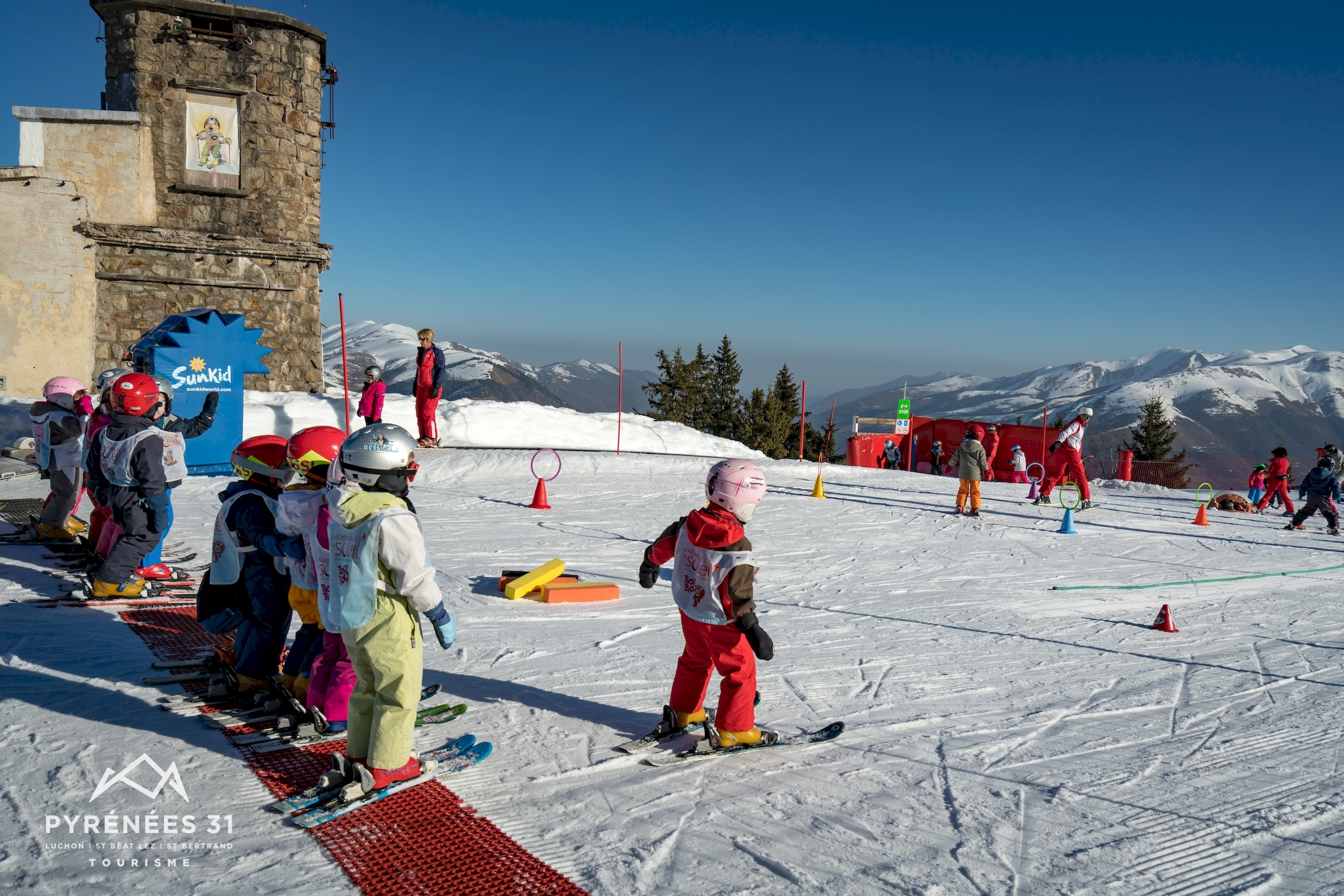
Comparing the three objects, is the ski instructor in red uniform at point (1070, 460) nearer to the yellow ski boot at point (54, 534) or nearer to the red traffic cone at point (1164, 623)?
→ the red traffic cone at point (1164, 623)

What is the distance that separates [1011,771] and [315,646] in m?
3.65

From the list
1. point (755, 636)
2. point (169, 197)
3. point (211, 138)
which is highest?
point (211, 138)

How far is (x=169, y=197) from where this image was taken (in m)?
18.3

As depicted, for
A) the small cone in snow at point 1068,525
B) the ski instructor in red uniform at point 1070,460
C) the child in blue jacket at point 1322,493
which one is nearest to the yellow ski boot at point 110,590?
the small cone in snow at point 1068,525

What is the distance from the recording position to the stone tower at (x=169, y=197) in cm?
1705

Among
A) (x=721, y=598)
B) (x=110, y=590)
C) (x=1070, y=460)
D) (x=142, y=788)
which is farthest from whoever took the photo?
(x=1070, y=460)

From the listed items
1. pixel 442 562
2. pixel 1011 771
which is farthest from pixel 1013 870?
pixel 442 562

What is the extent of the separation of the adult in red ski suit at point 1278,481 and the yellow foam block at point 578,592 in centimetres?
1474

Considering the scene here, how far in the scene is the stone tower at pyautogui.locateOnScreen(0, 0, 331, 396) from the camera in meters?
17.0

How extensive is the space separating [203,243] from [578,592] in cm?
1606

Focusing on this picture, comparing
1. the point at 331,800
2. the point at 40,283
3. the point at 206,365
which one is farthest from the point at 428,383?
the point at 331,800

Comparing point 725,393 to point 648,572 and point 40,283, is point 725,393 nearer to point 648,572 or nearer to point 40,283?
point 40,283

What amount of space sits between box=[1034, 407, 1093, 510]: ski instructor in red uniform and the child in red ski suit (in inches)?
458

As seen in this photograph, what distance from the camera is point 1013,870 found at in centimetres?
310
